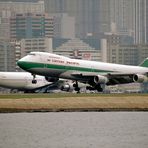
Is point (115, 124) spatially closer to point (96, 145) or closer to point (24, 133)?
point (24, 133)

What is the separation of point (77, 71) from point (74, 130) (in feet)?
196

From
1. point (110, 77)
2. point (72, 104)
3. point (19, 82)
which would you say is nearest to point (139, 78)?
point (110, 77)

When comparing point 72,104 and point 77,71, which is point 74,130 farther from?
point 77,71

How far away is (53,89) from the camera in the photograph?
16800cm

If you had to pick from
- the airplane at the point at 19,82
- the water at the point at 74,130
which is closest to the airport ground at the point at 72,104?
the water at the point at 74,130

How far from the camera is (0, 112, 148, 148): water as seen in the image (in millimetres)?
65500

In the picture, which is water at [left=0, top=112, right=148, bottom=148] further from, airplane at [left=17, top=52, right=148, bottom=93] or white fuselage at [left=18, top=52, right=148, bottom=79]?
airplane at [left=17, top=52, right=148, bottom=93]

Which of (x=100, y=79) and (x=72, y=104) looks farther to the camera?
(x=100, y=79)

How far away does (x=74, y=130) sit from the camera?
7412 cm

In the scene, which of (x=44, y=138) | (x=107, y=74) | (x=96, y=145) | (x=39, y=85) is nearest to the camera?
(x=96, y=145)

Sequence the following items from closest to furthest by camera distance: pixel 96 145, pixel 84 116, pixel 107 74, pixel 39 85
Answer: pixel 96 145, pixel 84 116, pixel 107 74, pixel 39 85

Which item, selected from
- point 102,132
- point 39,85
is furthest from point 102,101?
point 39,85

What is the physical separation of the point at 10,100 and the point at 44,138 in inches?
1154

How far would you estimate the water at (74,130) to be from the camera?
65500 mm
